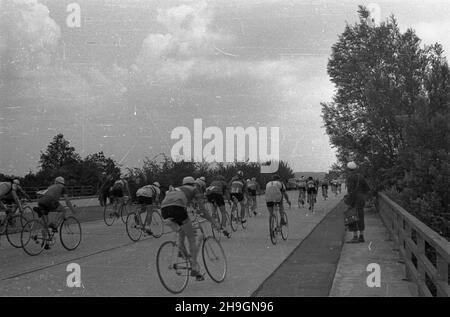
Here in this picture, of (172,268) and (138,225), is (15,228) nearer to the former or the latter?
(138,225)

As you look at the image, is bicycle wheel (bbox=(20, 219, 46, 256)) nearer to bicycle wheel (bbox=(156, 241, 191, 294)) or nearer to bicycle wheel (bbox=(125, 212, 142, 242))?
bicycle wheel (bbox=(125, 212, 142, 242))

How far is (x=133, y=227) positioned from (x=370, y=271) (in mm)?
7050

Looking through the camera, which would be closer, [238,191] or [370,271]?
[370,271]

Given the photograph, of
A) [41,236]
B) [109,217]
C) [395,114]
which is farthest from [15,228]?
[395,114]

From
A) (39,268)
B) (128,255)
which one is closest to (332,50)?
(128,255)

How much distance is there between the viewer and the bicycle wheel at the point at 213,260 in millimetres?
8070

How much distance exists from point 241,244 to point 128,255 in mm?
3110

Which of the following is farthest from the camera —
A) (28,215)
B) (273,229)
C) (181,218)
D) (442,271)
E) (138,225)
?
(138,225)

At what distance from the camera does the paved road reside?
7633mm

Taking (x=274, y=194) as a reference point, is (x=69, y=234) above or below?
below

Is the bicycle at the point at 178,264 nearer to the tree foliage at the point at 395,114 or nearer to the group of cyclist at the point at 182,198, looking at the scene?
the group of cyclist at the point at 182,198

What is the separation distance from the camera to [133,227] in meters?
14.2

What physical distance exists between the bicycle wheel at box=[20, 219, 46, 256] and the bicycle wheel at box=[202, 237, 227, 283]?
5047 mm

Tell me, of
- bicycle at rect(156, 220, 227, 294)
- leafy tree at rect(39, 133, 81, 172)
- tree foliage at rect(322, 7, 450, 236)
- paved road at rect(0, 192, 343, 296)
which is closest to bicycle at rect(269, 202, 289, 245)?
paved road at rect(0, 192, 343, 296)
